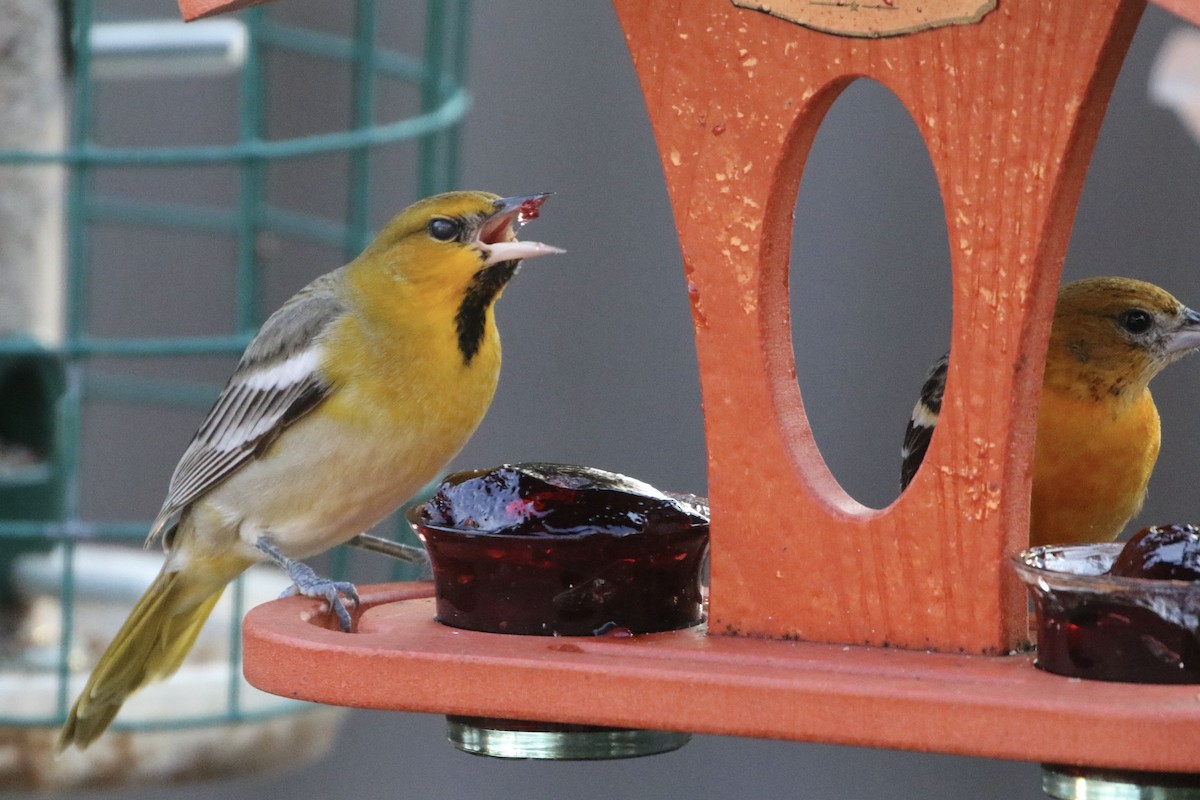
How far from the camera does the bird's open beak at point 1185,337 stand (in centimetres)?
339

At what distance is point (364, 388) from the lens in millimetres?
3430

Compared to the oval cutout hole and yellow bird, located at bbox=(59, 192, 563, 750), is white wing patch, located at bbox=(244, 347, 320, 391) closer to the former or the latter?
yellow bird, located at bbox=(59, 192, 563, 750)

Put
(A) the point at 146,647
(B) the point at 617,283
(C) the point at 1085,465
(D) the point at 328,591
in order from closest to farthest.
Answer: (D) the point at 328,591
(C) the point at 1085,465
(A) the point at 146,647
(B) the point at 617,283

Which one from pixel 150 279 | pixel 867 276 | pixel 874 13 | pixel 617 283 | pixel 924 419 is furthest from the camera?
pixel 150 279

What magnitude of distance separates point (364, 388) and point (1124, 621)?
153cm

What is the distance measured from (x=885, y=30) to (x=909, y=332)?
3.86m

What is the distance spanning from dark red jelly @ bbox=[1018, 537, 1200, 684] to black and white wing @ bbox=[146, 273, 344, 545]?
1513 mm

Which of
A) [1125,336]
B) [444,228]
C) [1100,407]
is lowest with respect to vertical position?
[1100,407]

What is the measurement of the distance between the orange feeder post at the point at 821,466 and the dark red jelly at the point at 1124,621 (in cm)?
5

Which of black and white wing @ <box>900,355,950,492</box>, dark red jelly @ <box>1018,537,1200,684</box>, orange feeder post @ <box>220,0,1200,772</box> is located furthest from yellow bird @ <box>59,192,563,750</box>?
dark red jelly @ <box>1018,537,1200,684</box>

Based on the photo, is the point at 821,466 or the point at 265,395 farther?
the point at 265,395

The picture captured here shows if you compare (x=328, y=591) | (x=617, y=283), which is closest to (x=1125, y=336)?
(x=328, y=591)

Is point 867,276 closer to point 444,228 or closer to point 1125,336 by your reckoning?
point 1125,336

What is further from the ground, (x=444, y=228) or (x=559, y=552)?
(x=444, y=228)
